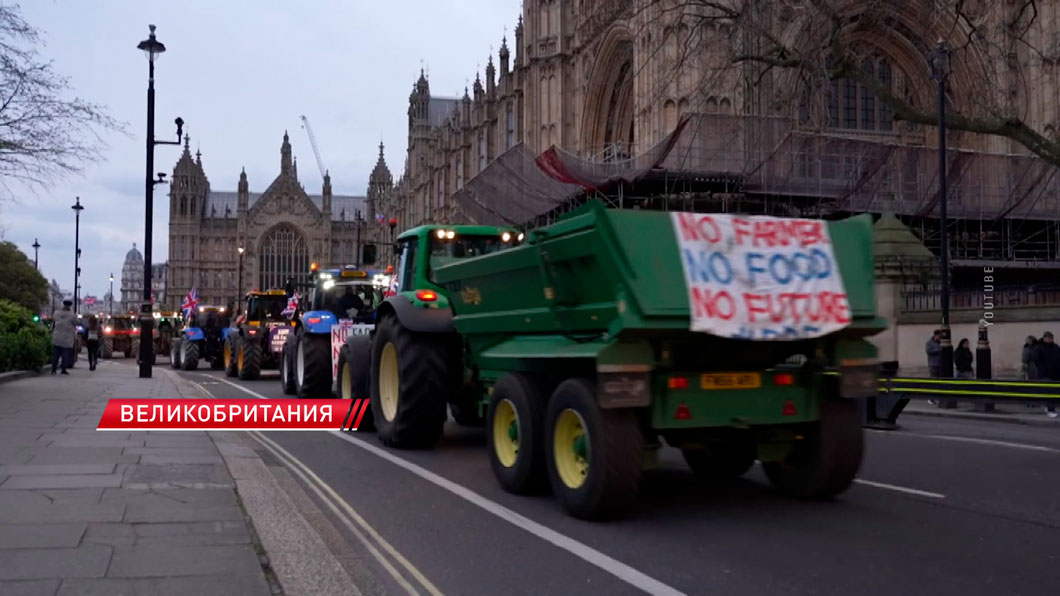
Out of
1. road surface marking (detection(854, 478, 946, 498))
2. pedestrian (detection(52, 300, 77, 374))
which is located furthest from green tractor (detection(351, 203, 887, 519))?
pedestrian (detection(52, 300, 77, 374))

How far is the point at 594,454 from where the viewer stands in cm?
649

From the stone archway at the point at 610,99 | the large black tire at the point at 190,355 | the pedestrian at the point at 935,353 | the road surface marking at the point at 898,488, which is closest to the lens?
the road surface marking at the point at 898,488

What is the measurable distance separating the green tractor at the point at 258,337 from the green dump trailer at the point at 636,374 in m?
15.8

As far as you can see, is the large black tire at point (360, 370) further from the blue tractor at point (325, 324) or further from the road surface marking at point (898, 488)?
the road surface marking at point (898, 488)

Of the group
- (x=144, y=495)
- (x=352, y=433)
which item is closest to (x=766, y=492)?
(x=144, y=495)

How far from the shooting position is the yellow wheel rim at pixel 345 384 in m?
12.9

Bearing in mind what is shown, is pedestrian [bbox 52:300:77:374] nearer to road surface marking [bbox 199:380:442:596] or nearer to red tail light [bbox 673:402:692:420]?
road surface marking [bbox 199:380:442:596]

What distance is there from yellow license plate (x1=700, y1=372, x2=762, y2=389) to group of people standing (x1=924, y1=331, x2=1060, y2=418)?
12.4 m

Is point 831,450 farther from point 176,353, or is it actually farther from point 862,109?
point 862,109

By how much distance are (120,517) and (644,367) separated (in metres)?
3.69

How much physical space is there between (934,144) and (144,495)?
133ft

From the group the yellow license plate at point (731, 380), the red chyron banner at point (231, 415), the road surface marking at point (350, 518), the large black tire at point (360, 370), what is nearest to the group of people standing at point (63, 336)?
the red chyron banner at point (231, 415)

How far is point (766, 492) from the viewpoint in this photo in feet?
26.5

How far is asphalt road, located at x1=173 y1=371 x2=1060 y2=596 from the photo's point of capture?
5.32 meters
